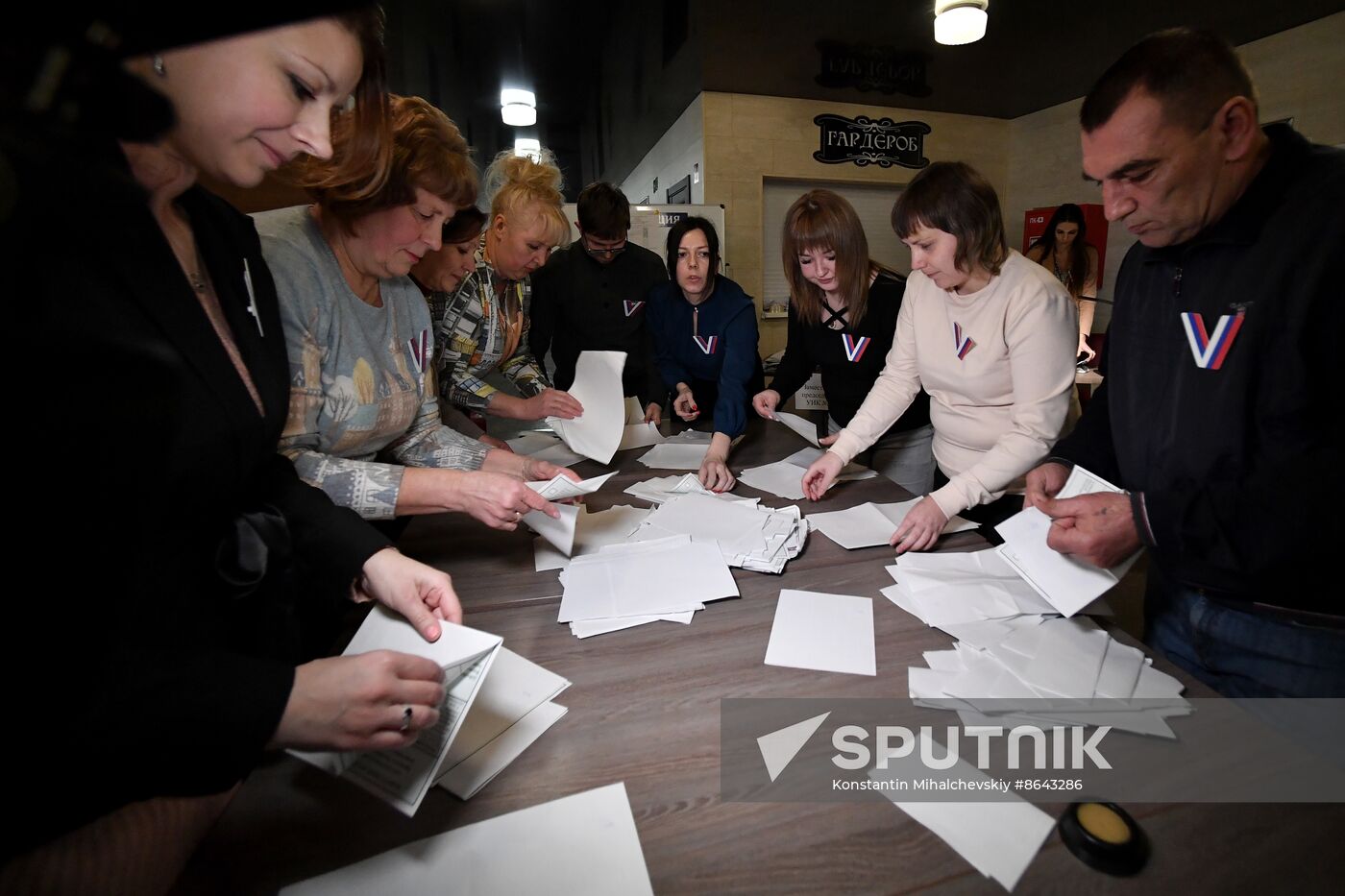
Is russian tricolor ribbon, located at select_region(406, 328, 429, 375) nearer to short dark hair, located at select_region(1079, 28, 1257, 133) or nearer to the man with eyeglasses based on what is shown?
the man with eyeglasses

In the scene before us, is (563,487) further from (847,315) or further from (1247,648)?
(847,315)

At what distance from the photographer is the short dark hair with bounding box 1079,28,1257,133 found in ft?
3.00

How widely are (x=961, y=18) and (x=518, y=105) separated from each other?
12.8ft

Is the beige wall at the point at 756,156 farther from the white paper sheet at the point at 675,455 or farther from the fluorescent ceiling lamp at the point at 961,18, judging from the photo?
the white paper sheet at the point at 675,455

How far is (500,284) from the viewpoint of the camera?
1973 mm

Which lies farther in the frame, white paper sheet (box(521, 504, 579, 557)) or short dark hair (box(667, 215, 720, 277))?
short dark hair (box(667, 215, 720, 277))

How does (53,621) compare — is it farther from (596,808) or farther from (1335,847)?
(1335,847)

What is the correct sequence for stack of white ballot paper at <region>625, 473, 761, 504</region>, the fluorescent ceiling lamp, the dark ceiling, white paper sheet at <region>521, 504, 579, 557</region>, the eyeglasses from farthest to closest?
the dark ceiling < the fluorescent ceiling lamp < the eyeglasses < stack of white ballot paper at <region>625, 473, 761, 504</region> < white paper sheet at <region>521, 504, 579, 557</region>

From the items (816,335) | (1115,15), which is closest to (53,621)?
(816,335)

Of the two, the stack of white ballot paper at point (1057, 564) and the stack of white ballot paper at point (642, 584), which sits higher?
the stack of white ballot paper at point (1057, 564)

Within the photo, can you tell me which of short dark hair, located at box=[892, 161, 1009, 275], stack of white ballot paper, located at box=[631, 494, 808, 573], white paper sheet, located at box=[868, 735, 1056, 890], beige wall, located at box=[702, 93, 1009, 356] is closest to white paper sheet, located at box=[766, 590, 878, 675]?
stack of white ballot paper, located at box=[631, 494, 808, 573]

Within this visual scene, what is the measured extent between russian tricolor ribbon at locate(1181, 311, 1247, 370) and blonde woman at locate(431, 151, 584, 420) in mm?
1443

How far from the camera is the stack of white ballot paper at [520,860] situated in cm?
57

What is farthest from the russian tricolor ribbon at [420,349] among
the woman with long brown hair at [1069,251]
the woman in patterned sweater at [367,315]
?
the woman with long brown hair at [1069,251]
